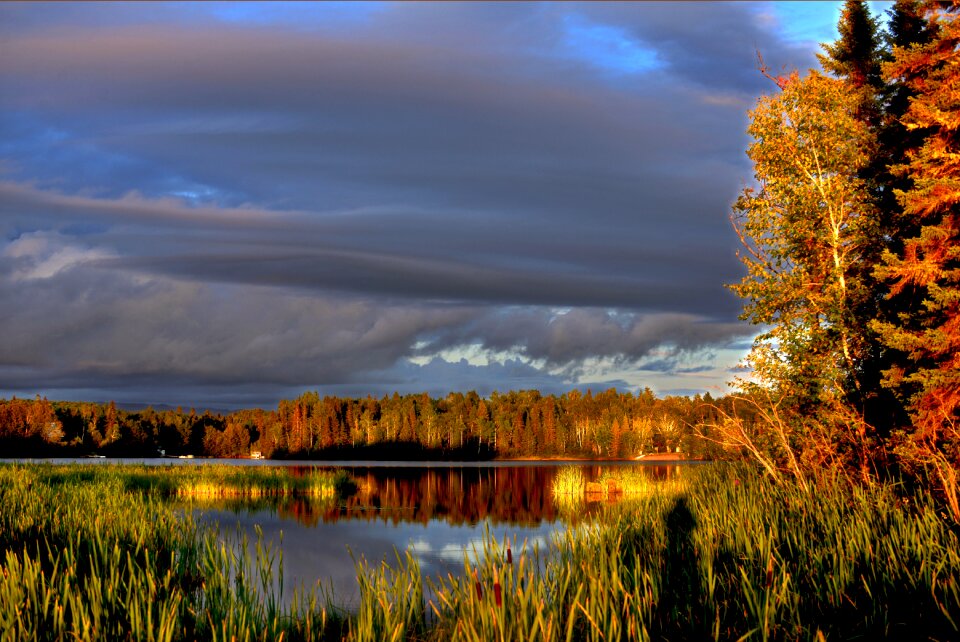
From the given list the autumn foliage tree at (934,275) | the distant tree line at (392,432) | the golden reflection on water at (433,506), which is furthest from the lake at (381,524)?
the distant tree line at (392,432)

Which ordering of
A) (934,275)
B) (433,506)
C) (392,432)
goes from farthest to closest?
1. (392,432)
2. (433,506)
3. (934,275)

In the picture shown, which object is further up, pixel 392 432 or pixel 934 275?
pixel 934 275

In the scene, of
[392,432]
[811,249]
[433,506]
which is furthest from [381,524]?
[392,432]

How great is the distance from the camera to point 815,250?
3008 centimetres

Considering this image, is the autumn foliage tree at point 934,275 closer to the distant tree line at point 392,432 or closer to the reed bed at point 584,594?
the reed bed at point 584,594

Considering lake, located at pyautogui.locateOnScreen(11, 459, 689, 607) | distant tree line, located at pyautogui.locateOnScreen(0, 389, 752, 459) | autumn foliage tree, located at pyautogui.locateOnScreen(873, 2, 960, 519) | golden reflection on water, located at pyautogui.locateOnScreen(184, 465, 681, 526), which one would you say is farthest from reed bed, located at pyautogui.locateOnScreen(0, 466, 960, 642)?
distant tree line, located at pyautogui.locateOnScreen(0, 389, 752, 459)

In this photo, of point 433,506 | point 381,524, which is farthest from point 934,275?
point 433,506

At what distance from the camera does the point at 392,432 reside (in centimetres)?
17612

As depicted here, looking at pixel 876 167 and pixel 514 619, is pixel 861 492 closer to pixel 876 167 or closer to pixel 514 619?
pixel 514 619

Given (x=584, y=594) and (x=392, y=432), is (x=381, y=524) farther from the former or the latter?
(x=392, y=432)

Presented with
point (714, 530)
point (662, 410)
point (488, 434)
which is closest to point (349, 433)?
point (488, 434)

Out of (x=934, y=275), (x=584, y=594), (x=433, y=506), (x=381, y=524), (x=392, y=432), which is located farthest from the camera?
(x=392, y=432)

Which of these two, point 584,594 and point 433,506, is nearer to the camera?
point 584,594

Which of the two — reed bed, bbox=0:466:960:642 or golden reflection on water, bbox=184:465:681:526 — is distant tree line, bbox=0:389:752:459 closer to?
golden reflection on water, bbox=184:465:681:526
